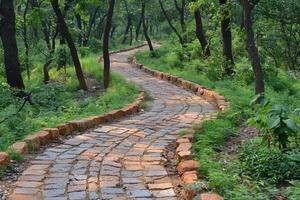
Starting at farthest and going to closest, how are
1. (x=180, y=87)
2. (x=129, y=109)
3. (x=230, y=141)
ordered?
(x=180, y=87)
(x=129, y=109)
(x=230, y=141)

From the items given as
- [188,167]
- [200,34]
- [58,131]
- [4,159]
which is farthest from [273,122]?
[200,34]

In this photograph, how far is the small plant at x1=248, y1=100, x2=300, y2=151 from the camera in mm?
5176

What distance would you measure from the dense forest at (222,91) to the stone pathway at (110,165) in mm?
566

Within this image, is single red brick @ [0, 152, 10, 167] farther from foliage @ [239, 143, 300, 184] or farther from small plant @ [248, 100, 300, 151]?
small plant @ [248, 100, 300, 151]

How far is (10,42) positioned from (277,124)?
9.23m

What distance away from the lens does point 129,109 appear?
31.4 feet

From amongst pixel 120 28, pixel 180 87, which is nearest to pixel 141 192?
pixel 180 87

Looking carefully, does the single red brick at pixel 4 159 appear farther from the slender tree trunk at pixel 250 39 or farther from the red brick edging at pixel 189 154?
the slender tree trunk at pixel 250 39

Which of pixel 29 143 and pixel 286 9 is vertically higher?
pixel 286 9

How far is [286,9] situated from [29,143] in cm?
1128

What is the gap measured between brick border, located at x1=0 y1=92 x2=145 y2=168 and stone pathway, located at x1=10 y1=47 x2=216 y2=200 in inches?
7.7

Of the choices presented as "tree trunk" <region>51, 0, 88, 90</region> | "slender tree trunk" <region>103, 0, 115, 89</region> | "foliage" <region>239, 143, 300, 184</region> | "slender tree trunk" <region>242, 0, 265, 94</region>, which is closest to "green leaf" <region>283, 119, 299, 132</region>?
"foliage" <region>239, 143, 300, 184</region>

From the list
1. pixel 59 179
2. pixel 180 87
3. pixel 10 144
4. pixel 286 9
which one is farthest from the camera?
pixel 286 9

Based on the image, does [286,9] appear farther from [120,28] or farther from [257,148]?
[120,28]
